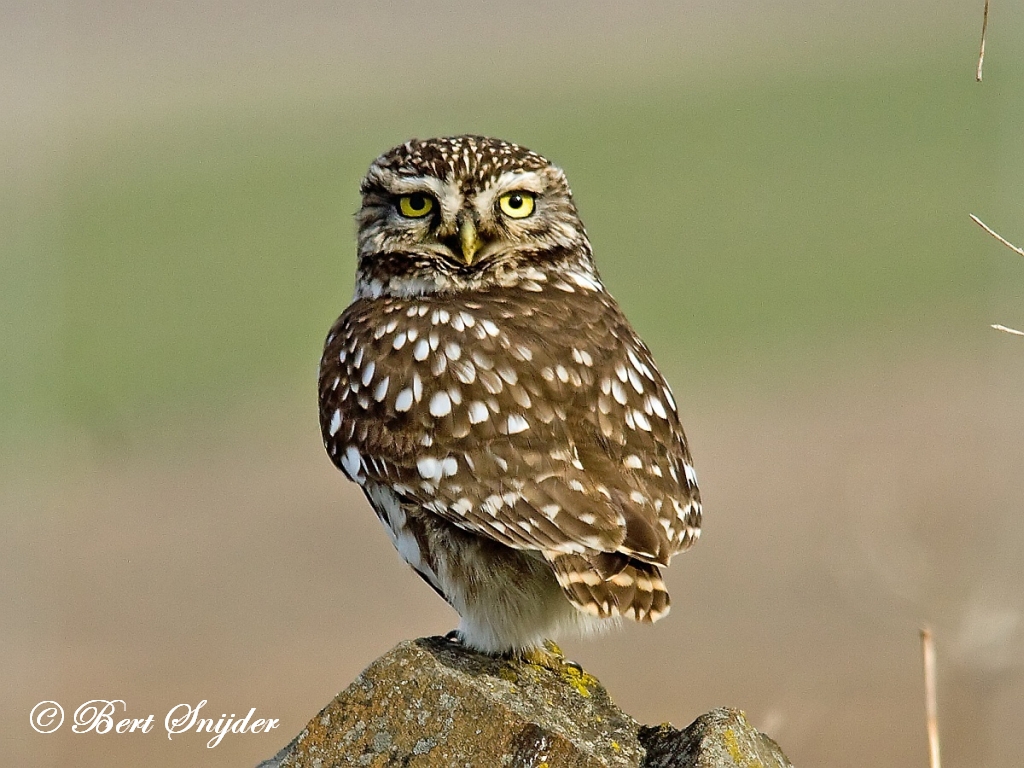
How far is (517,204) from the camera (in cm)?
472

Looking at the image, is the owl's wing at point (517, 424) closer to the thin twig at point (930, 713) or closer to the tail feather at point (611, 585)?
the tail feather at point (611, 585)

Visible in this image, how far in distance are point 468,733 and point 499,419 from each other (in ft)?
3.10

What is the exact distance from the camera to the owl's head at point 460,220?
14.9ft

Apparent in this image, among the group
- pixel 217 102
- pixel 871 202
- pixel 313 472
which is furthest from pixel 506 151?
pixel 217 102

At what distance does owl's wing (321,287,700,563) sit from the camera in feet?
12.2

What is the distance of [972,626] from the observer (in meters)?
4.27

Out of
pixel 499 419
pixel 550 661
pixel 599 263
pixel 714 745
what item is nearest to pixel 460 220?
pixel 499 419

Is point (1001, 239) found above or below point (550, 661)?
above

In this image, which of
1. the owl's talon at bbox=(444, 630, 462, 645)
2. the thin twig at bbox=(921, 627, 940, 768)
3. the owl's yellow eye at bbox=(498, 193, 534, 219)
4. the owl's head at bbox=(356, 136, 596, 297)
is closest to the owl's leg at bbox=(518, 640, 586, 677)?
the owl's talon at bbox=(444, 630, 462, 645)

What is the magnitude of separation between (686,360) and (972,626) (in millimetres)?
14500

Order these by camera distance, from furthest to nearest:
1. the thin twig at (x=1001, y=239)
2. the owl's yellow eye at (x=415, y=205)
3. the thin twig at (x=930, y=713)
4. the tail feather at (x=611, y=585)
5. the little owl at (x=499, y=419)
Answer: the owl's yellow eye at (x=415, y=205), the little owl at (x=499, y=419), the tail feather at (x=611, y=585), the thin twig at (x=930, y=713), the thin twig at (x=1001, y=239)

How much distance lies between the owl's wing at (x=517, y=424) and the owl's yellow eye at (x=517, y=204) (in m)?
0.34

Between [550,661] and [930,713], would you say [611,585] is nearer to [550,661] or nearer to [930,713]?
[550,661]

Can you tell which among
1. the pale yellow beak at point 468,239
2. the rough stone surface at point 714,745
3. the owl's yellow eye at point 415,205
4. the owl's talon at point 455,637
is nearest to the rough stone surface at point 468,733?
the rough stone surface at point 714,745
